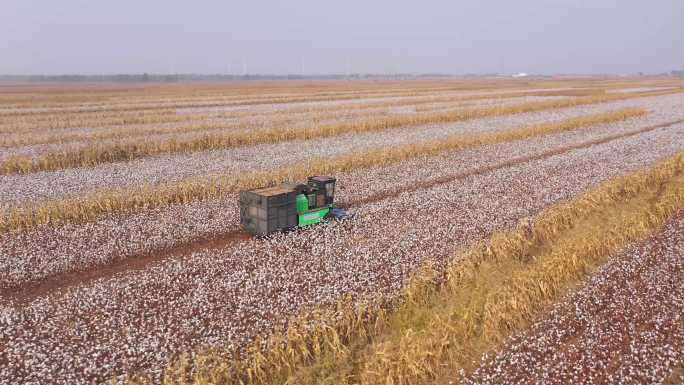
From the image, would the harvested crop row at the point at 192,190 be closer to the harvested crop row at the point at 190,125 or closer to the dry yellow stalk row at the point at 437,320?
the dry yellow stalk row at the point at 437,320

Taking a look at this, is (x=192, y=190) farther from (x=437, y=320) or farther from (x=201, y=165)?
(x=437, y=320)

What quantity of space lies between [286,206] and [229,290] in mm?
3855

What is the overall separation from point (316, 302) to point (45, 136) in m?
30.5

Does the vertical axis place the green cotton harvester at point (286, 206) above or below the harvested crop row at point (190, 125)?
below

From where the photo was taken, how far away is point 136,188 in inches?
728

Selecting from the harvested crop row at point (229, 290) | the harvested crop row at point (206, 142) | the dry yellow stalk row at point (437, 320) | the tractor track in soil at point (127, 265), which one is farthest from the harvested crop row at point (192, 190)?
the dry yellow stalk row at point (437, 320)

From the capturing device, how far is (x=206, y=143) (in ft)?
97.1

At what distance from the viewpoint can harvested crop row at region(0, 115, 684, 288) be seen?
12219 millimetres

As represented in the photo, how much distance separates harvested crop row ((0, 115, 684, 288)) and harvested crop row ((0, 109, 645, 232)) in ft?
2.49

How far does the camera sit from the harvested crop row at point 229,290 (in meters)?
8.51

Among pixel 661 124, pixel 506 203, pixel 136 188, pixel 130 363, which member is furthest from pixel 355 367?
pixel 661 124

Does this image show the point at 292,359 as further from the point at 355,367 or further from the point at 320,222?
the point at 320,222

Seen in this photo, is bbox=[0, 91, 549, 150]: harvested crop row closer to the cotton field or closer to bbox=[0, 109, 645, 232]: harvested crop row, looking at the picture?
the cotton field

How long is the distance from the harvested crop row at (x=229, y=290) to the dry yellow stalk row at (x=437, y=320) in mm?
680
